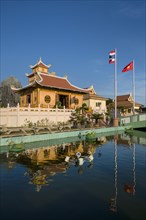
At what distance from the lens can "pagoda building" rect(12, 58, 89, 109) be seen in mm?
35094

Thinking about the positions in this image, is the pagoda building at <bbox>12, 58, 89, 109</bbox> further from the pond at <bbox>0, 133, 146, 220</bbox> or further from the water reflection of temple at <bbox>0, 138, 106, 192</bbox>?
the pond at <bbox>0, 133, 146, 220</bbox>

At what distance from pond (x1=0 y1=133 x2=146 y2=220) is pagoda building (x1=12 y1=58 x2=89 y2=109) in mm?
20317

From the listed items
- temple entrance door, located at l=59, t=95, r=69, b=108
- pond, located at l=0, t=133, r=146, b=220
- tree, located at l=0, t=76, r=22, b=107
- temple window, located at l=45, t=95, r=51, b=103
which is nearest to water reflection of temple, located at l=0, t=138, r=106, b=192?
pond, located at l=0, t=133, r=146, b=220

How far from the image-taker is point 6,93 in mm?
62656

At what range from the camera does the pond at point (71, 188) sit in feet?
23.3

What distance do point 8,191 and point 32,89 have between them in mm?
28541

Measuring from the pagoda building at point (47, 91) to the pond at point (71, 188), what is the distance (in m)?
20.3

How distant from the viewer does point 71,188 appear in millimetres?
9367

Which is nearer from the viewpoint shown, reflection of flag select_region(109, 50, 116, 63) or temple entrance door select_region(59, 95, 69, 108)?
reflection of flag select_region(109, 50, 116, 63)

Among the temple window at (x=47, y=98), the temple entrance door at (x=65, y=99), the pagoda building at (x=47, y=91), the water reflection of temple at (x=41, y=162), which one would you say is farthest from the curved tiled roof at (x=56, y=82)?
the water reflection of temple at (x=41, y=162)

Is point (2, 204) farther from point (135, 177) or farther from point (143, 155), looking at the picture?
point (143, 155)

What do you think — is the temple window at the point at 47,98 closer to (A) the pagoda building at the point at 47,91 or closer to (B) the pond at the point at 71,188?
(A) the pagoda building at the point at 47,91

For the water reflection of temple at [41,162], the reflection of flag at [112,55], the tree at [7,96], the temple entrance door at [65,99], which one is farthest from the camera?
the tree at [7,96]

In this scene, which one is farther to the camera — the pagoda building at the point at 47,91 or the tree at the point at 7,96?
the tree at the point at 7,96
